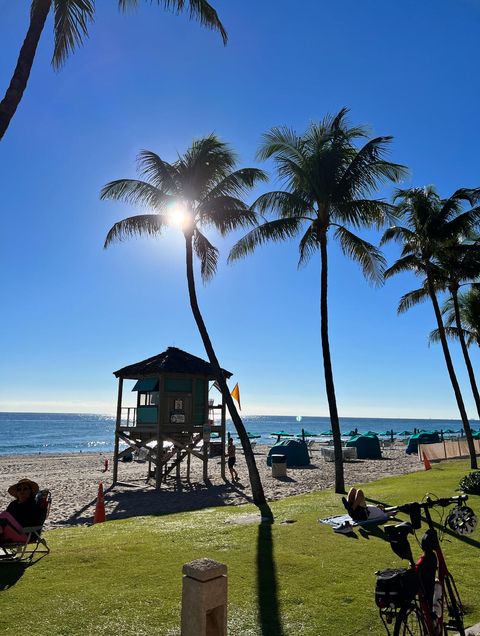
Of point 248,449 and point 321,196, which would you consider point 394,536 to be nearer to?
point 248,449

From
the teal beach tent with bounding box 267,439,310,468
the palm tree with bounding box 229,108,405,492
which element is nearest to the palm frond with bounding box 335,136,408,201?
the palm tree with bounding box 229,108,405,492

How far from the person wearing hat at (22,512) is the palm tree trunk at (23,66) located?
555 cm

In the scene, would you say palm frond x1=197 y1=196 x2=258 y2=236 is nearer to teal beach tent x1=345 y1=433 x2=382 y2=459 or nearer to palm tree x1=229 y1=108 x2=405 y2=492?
palm tree x1=229 y1=108 x2=405 y2=492

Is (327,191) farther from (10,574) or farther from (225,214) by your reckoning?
(10,574)

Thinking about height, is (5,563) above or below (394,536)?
below

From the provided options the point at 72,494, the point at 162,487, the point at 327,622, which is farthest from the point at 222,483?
the point at 327,622

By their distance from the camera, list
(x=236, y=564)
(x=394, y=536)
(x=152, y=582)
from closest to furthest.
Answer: (x=394, y=536) → (x=152, y=582) → (x=236, y=564)

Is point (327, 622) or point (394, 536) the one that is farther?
point (327, 622)

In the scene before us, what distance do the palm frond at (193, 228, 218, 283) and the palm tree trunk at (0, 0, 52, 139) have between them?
10.1m

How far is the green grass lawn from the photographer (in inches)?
201

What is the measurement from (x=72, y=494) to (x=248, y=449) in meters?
10.2

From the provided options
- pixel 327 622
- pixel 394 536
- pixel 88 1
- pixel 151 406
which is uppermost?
pixel 88 1

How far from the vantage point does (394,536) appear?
3.81 metres

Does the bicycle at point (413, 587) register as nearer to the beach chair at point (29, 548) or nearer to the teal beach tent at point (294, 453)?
the beach chair at point (29, 548)
